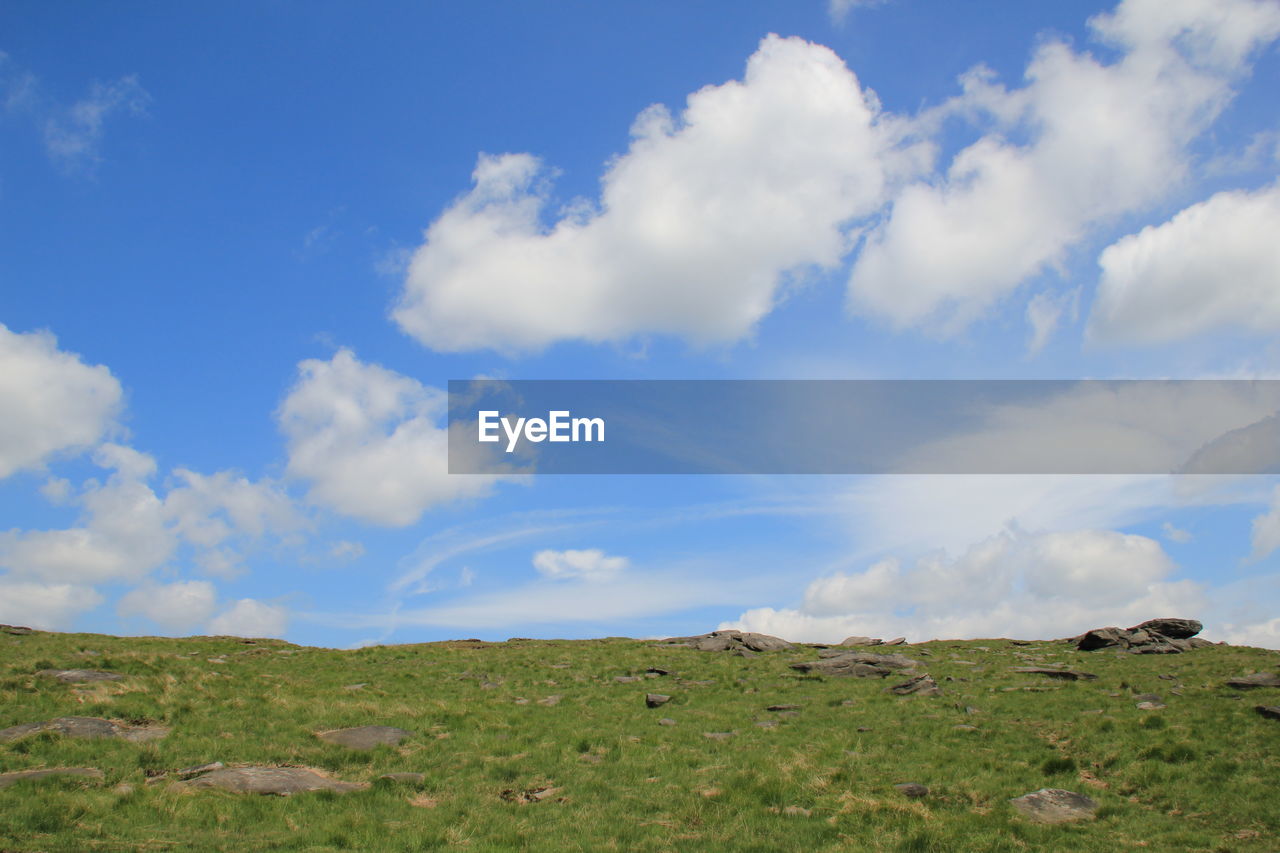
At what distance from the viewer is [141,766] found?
61.7ft

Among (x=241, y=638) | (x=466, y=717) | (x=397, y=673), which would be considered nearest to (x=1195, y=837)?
(x=466, y=717)

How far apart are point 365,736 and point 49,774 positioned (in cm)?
818

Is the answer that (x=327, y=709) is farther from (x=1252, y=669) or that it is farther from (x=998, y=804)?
(x=1252, y=669)

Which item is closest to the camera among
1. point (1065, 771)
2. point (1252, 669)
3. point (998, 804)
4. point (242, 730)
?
point (998, 804)

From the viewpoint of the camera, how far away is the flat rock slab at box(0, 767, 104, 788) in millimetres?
16156

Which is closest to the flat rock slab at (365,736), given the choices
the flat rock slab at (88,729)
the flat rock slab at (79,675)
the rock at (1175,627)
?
the flat rock slab at (88,729)

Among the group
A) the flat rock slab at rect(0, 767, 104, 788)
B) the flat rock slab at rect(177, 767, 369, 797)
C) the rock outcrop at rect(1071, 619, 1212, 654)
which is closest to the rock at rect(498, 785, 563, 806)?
the flat rock slab at rect(177, 767, 369, 797)

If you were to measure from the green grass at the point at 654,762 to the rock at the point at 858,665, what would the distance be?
14.0ft

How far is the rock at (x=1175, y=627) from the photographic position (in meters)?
53.4

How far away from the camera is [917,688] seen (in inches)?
1324

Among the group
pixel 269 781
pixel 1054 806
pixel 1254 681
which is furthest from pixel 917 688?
pixel 269 781

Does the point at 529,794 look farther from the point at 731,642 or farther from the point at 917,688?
the point at 731,642

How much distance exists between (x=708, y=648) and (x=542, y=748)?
3408cm

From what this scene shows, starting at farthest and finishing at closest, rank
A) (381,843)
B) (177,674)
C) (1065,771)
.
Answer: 1. (177,674)
2. (1065,771)
3. (381,843)
